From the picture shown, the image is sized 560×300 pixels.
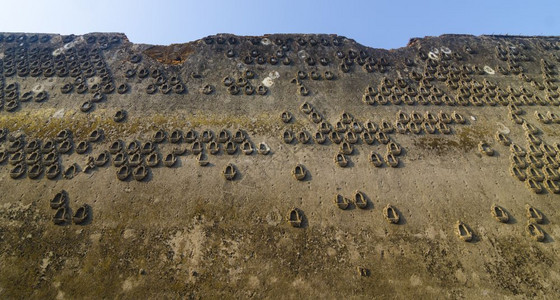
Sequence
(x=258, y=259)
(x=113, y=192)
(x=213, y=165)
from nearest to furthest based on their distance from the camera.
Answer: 1. (x=258, y=259)
2. (x=113, y=192)
3. (x=213, y=165)

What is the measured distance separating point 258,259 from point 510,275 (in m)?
9.52

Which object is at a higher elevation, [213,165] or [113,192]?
[213,165]

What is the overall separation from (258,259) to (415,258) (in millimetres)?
6029

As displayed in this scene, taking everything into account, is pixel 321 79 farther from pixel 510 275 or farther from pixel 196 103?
pixel 510 275

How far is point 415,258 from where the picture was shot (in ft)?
37.4

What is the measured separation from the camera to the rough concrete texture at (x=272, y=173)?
10.8 meters

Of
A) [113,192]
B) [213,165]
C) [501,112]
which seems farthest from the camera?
[501,112]

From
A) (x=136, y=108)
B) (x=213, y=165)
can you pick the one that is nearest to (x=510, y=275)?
(x=213, y=165)

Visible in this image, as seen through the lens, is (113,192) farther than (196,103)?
No

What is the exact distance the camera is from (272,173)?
1395cm

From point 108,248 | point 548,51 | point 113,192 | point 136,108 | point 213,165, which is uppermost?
point 548,51

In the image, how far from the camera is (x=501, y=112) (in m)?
17.9

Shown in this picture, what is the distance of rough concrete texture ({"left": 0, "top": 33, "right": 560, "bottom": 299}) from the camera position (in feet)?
35.5

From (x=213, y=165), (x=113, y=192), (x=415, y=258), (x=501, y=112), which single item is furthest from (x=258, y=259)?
(x=501, y=112)
